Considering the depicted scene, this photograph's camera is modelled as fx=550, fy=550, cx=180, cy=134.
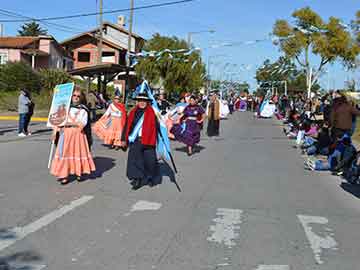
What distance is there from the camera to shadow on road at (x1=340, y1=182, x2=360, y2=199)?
9.50m

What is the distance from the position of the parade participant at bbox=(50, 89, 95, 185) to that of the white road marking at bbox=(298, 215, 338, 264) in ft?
12.3

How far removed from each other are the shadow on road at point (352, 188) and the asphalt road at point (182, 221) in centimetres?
4

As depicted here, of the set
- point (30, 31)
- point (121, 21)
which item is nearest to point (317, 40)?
point (121, 21)

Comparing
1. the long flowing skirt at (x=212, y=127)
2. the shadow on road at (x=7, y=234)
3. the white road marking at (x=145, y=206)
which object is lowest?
the shadow on road at (x=7, y=234)

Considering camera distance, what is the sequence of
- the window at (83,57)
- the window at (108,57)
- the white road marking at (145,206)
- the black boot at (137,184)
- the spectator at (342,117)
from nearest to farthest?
the white road marking at (145,206)
the black boot at (137,184)
the spectator at (342,117)
the window at (108,57)
the window at (83,57)

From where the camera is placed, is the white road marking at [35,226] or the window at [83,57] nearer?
the white road marking at [35,226]

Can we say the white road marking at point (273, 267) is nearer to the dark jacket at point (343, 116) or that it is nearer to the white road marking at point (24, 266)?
the white road marking at point (24, 266)

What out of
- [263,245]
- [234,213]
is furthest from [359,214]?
[263,245]

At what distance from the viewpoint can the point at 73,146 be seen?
9.01m

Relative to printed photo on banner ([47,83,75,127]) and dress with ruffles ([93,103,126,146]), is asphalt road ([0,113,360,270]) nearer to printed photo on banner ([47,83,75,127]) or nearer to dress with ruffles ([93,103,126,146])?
printed photo on banner ([47,83,75,127])

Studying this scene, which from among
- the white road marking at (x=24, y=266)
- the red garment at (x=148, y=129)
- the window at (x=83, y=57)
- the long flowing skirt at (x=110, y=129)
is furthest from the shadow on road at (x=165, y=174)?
the window at (x=83, y=57)

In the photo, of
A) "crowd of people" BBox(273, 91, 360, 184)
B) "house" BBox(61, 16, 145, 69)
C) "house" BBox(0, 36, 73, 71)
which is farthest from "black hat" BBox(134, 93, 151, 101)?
"house" BBox(61, 16, 145, 69)

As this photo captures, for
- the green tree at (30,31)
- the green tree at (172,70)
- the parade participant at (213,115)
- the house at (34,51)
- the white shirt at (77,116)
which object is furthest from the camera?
the green tree at (30,31)

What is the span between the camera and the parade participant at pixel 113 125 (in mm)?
15031
